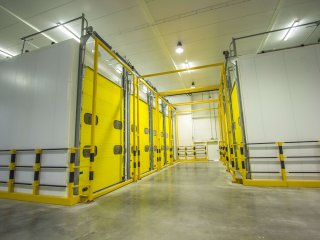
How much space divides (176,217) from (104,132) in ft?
10.0

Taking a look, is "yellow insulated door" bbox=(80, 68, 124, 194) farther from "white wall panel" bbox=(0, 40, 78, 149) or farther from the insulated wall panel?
the insulated wall panel

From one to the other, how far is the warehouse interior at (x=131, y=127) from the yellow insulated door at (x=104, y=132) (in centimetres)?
4

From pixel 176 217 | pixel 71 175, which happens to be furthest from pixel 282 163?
pixel 71 175

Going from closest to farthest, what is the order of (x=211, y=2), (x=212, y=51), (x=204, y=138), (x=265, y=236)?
(x=265, y=236) → (x=211, y=2) → (x=212, y=51) → (x=204, y=138)

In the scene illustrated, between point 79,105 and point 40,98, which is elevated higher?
point 40,98

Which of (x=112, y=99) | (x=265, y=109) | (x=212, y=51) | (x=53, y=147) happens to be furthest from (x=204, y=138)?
(x=53, y=147)

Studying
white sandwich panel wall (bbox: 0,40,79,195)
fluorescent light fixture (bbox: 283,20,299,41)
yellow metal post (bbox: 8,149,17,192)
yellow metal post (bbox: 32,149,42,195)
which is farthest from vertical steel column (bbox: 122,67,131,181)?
fluorescent light fixture (bbox: 283,20,299,41)

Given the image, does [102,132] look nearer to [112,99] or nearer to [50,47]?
[112,99]

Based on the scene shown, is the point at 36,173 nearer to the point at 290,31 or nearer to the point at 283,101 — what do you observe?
the point at 283,101

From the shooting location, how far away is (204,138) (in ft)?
44.9

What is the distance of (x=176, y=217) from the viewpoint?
270 cm

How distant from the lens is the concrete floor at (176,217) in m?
2.17

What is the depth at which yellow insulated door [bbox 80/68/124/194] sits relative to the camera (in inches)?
162

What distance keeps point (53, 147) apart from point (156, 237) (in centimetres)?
303
